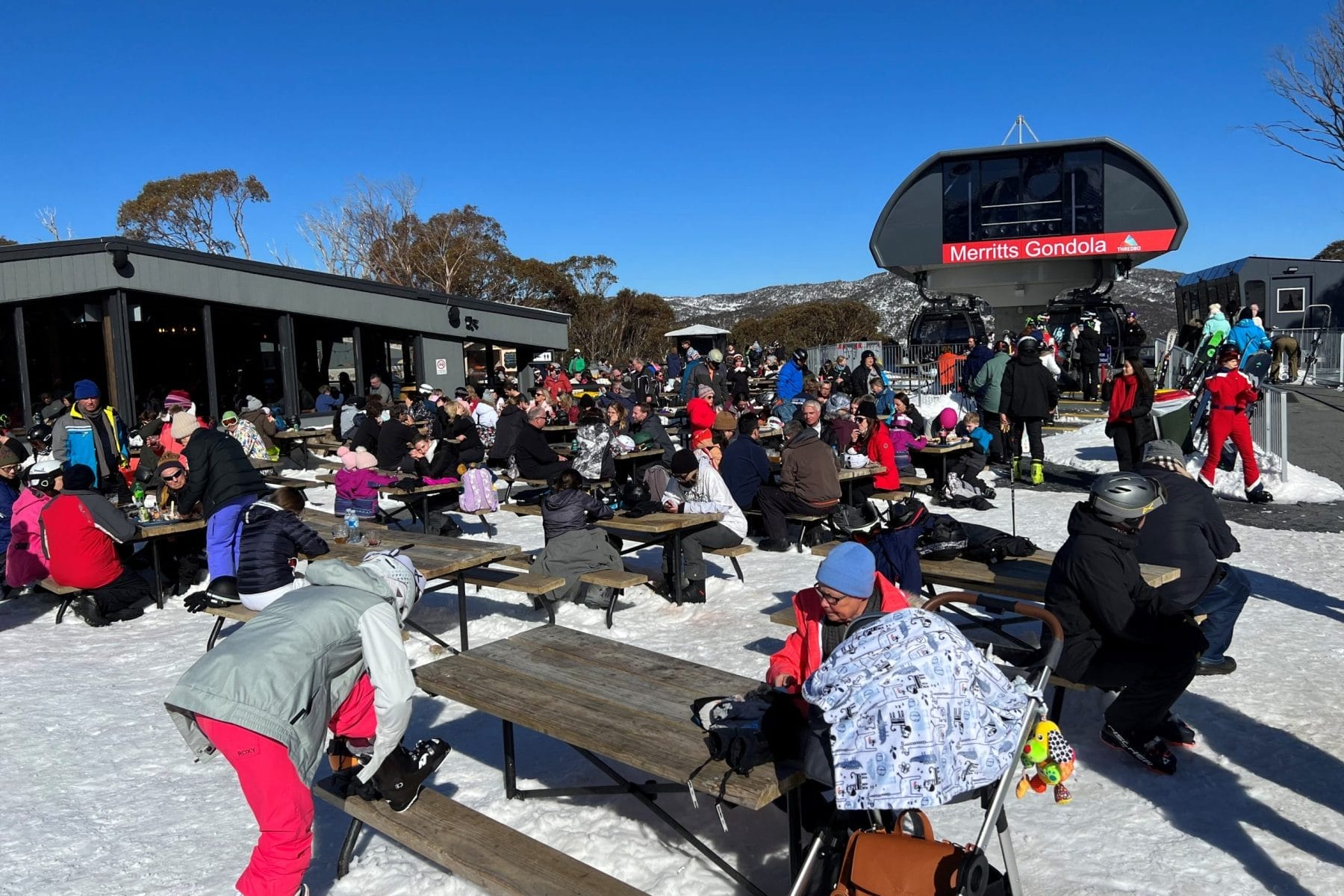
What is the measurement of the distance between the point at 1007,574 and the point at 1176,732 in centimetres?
124

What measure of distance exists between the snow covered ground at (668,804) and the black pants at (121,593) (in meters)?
0.84

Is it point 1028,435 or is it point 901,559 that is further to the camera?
point 1028,435

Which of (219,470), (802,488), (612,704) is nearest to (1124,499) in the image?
(612,704)

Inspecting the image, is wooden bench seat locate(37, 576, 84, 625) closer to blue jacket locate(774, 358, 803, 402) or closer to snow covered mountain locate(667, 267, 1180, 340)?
blue jacket locate(774, 358, 803, 402)

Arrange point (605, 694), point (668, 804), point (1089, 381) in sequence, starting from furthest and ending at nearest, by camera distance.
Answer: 1. point (1089, 381)
2. point (668, 804)
3. point (605, 694)

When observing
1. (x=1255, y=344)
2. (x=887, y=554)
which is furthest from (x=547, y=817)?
(x=1255, y=344)

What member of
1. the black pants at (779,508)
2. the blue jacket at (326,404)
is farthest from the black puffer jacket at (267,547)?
the blue jacket at (326,404)

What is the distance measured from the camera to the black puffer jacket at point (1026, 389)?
12.3m

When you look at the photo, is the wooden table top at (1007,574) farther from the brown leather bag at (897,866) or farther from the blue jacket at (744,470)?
the blue jacket at (744,470)

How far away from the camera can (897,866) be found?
2.80 metres

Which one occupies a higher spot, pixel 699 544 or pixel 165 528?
pixel 165 528

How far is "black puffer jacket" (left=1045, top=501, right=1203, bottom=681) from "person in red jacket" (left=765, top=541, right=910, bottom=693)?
3.27ft

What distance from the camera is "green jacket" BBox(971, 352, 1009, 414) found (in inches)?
507

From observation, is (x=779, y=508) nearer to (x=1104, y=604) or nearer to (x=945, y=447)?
(x=945, y=447)
